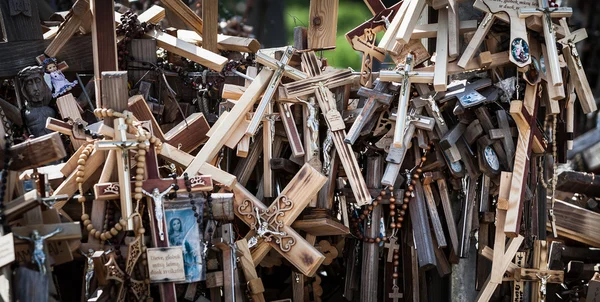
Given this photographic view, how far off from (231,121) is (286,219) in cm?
72

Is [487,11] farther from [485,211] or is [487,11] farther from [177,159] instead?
[177,159]

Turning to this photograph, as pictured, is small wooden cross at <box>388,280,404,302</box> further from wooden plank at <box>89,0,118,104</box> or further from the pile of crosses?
wooden plank at <box>89,0,118,104</box>

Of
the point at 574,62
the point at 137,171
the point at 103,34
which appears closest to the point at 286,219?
the point at 137,171

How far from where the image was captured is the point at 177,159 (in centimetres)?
552

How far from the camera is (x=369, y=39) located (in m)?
6.02

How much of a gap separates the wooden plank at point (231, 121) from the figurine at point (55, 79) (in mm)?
1127

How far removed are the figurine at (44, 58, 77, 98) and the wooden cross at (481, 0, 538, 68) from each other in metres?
2.79

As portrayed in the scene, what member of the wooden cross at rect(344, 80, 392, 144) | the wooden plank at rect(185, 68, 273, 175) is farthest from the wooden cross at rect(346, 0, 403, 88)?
the wooden plank at rect(185, 68, 273, 175)

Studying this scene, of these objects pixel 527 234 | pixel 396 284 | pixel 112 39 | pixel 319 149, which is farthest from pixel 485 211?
pixel 112 39

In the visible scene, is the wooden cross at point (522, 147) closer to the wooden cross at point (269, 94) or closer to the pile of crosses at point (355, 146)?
the pile of crosses at point (355, 146)

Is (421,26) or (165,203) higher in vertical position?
(421,26)

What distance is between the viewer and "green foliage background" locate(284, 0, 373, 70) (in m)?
11.5

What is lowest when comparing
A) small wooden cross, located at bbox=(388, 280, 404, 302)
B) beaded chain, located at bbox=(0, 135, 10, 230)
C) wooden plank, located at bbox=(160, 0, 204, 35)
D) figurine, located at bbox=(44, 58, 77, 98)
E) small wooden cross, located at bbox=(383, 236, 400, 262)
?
small wooden cross, located at bbox=(388, 280, 404, 302)

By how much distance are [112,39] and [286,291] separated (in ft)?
6.64
